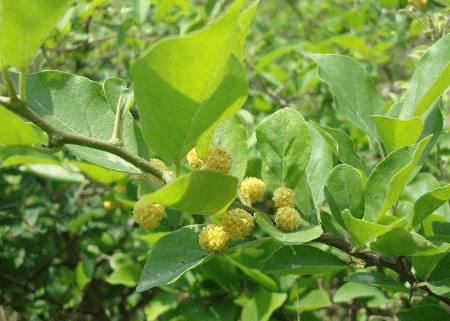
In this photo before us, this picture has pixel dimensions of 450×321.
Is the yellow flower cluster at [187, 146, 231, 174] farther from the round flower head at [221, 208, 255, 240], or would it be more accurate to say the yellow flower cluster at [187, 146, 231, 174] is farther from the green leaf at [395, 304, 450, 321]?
the green leaf at [395, 304, 450, 321]

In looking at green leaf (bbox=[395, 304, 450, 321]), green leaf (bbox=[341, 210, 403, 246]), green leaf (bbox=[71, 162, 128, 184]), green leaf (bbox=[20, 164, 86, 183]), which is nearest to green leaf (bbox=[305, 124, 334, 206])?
green leaf (bbox=[341, 210, 403, 246])

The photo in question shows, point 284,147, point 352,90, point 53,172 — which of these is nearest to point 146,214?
point 284,147

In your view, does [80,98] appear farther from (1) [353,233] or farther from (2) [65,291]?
(2) [65,291]

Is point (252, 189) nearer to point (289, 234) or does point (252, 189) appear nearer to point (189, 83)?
point (289, 234)

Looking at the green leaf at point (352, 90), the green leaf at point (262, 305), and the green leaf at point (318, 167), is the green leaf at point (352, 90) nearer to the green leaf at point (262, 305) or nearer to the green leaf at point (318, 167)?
the green leaf at point (318, 167)

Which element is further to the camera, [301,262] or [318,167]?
[318,167]

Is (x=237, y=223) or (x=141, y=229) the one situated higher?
(x=237, y=223)

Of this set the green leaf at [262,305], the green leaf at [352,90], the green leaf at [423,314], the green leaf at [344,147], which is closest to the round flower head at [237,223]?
the green leaf at [344,147]
